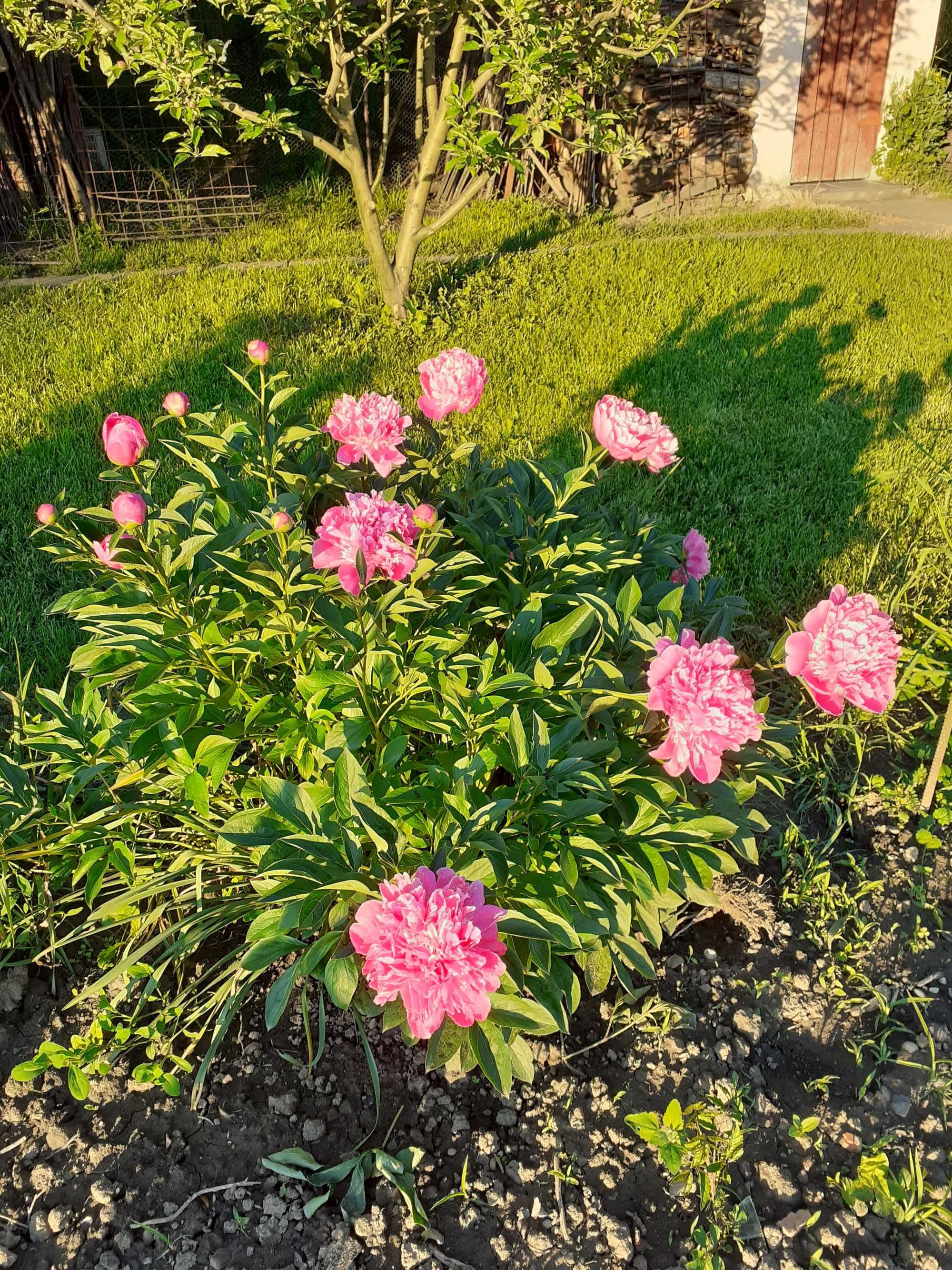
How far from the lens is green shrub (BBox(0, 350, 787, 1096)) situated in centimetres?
154

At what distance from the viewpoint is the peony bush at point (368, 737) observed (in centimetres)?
149

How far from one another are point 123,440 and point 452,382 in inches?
24.7

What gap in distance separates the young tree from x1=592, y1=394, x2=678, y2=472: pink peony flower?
2.83 metres

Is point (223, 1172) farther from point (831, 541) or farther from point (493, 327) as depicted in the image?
point (493, 327)

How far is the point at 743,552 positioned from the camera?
11.6ft

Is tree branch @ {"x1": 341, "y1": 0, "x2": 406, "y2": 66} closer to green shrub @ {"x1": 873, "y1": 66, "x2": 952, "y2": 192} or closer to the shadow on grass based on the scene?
the shadow on grass

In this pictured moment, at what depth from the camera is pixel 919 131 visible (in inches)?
396

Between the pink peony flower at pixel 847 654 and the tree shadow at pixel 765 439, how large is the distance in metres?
1.49

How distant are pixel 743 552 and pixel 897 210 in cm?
748

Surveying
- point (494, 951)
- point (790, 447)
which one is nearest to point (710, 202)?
point (790, 447)

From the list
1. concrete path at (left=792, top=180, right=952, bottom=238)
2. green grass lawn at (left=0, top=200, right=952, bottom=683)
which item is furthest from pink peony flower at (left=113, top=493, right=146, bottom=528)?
concrete path at (left=792, top=180, right=952, bottom=238)

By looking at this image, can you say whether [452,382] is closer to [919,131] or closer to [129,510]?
[129,510]

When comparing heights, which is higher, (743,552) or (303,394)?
(303,394)

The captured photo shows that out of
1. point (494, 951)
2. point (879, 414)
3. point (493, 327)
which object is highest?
point (494, 951)
